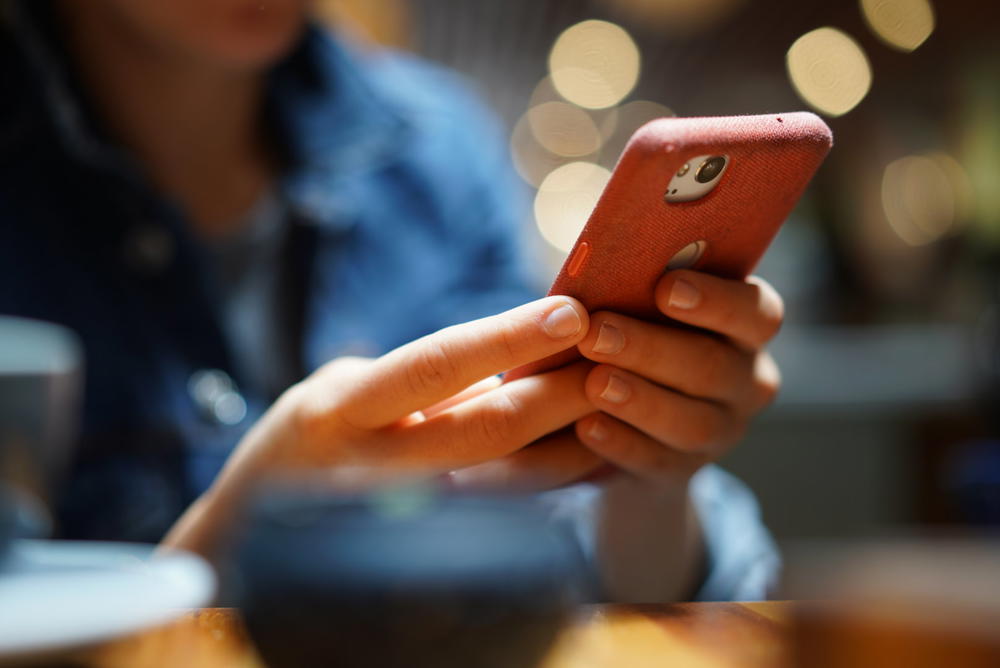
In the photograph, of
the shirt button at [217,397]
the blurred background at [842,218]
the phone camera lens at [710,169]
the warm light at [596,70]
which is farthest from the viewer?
the blurred background at [842,218]

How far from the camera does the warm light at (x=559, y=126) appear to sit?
5.79ft

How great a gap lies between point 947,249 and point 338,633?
2532 mm

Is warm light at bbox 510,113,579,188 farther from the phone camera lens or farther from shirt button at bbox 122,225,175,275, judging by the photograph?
the phone camera lens

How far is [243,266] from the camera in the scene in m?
0.72

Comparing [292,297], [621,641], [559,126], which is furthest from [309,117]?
[559,126]

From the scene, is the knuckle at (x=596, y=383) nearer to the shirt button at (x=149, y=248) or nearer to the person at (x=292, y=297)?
the person at (x=292, y=297)

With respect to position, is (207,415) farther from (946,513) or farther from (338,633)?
(946,513)

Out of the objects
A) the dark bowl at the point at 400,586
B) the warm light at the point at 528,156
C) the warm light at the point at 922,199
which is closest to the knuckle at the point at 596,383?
the dark bowl at the point at 400,586

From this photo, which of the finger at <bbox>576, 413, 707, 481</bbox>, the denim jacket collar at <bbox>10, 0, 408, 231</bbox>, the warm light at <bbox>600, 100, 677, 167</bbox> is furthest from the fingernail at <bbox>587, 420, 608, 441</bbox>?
the denim jacket collar at <bbox>10, 0, 408, 231</bbox>

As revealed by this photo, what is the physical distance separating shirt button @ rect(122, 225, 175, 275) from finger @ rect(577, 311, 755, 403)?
17.3 inches

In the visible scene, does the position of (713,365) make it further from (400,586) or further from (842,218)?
(842,218)

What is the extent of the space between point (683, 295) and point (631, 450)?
0.08 metres

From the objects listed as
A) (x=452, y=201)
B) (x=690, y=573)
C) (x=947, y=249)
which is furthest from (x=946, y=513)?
(x=690, y=573)

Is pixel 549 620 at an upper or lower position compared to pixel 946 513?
upper
